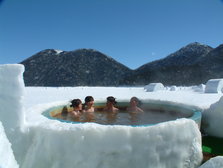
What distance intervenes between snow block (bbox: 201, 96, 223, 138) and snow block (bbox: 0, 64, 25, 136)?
380cm

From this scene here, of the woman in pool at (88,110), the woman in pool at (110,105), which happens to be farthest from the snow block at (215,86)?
the woman in pool at (88,110)

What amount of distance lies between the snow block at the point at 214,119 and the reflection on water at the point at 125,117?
51cm

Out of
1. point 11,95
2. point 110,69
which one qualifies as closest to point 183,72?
point 110,69

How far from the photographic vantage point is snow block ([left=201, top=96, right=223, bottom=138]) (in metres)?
4.41

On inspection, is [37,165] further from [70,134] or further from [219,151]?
[219,151]

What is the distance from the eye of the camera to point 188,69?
5128 cm

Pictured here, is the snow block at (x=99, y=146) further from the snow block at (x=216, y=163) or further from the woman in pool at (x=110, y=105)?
the woman in pool at (x=110, y=105)

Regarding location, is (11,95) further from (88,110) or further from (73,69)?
(73,69)

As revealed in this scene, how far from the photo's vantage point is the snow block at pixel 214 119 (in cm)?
441

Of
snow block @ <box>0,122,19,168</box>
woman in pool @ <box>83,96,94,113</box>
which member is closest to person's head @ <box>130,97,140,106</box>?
woman in pool @ <box>83,96,94,113</box>

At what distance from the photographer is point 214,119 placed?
14.8ft

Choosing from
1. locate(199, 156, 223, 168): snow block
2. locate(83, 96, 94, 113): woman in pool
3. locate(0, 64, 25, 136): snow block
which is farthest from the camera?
locate(83, 96, 94, 113): woman in pool

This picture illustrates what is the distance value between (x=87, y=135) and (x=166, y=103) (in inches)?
129

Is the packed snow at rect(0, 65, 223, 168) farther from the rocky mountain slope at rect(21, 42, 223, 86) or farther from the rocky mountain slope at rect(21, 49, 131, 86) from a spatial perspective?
the rocky mountain slope at rect(21, 49, 131, 86)
